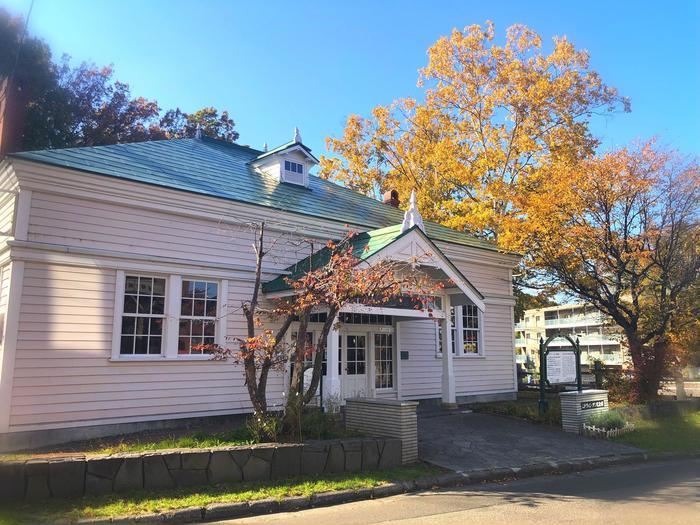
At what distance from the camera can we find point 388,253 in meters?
12.6

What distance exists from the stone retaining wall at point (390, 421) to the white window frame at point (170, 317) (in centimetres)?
380

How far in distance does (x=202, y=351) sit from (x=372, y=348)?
5.25 meters

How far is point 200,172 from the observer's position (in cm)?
1414

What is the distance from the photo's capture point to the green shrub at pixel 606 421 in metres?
13.5

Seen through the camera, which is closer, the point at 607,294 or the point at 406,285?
the point at 406,285

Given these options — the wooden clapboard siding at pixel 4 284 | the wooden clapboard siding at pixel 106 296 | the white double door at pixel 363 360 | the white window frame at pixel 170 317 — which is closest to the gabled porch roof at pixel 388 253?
the wooden clapboard siding at pixel 106 296

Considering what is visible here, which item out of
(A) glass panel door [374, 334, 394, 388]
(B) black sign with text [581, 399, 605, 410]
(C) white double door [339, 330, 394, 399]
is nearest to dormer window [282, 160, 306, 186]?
(C) white double door [339, 330, 394, 399]

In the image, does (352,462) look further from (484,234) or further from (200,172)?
(484,234)

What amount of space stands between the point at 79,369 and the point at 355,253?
634 cm

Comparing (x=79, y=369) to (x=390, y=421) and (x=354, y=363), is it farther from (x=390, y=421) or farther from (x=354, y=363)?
(x=354, y=363)

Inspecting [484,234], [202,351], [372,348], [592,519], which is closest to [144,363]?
[202,351]

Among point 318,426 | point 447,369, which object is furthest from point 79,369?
point 447,369

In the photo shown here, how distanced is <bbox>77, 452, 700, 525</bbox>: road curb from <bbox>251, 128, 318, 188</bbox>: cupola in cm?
1023

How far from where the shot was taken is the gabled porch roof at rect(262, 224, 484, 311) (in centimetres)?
1262
